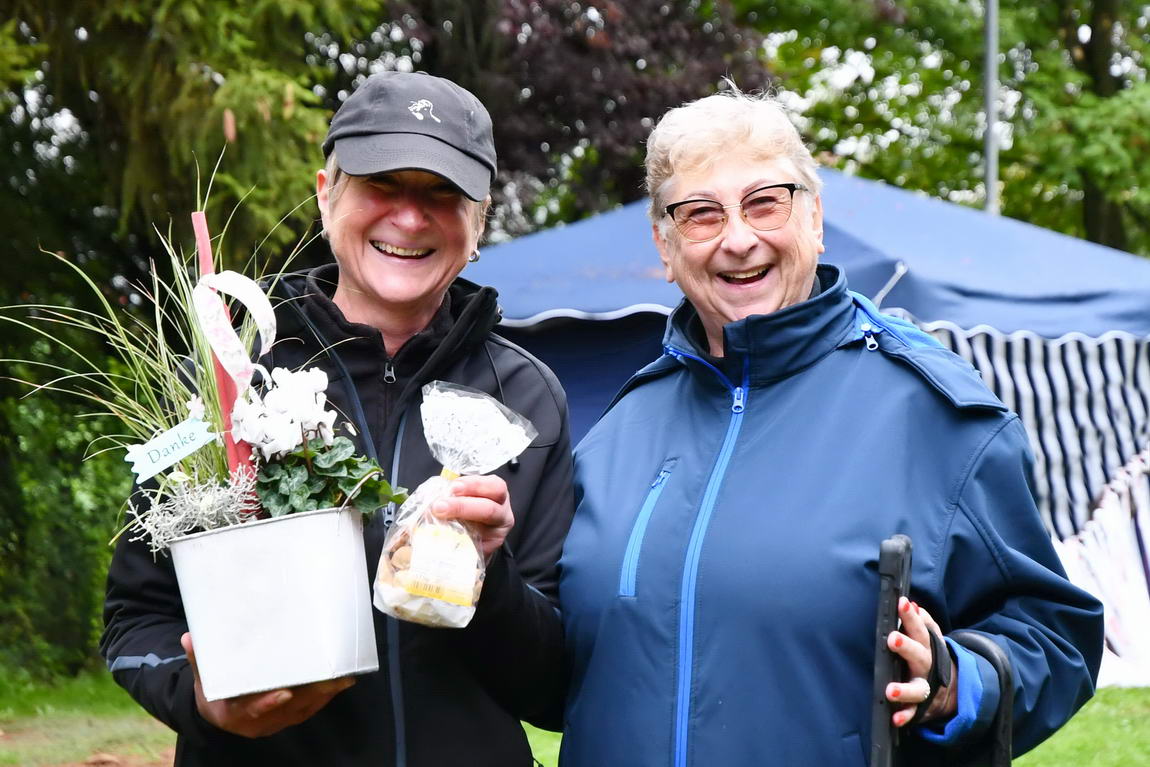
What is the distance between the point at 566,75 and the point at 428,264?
8.44 m

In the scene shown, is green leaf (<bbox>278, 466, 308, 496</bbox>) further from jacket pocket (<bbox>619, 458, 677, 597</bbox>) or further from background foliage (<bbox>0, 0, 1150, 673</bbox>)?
jacket pocket (<bbox>619, 458, 677, 597</bbox>)

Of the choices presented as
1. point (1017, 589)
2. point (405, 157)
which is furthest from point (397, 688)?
point (1017, 589)

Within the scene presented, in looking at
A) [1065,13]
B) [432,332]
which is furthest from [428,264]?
[1065,13]

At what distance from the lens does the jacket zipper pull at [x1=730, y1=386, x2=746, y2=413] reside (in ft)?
7.33

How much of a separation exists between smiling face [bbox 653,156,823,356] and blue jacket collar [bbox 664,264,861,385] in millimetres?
73

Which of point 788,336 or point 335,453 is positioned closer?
point 335,453

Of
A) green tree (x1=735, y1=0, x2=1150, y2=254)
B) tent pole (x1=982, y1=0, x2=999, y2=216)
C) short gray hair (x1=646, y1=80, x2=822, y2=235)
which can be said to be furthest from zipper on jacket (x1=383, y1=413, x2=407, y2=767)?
green tree (x1=735, y1=0, x2=1150, y2=254)

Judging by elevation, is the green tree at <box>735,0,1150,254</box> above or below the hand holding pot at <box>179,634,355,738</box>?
above

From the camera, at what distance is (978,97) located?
15.3m

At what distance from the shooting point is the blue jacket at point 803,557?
1.98 meters

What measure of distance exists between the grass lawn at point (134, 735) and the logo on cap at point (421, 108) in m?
3.23

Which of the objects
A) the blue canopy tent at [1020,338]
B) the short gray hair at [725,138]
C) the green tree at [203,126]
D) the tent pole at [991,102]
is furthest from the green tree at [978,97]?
the short gray hair at [725,138]

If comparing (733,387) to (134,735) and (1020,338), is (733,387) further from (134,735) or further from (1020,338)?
(1020,338)

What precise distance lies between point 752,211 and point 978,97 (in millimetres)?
14123
